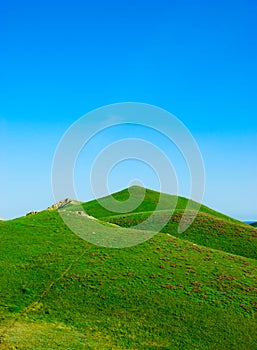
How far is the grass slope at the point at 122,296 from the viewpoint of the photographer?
36303 mm

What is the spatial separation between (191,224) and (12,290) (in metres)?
46.4

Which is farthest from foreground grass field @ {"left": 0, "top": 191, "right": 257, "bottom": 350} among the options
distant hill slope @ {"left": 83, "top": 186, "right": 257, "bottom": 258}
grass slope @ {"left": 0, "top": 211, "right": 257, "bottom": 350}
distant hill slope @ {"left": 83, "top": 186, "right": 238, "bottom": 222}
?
distant hill slope @ {"left": 83, "top": 186, "right": 238, "bottom": 222}

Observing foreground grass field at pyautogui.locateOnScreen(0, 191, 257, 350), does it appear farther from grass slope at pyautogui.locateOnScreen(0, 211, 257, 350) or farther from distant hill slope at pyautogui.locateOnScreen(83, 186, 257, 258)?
distant hill slope at pyautogui.locateOnScreen(83, 186, 257, 258)

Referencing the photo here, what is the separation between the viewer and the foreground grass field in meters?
36.3

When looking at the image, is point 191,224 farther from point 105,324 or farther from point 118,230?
point 105,324

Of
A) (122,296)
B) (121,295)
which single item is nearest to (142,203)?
(121,295)

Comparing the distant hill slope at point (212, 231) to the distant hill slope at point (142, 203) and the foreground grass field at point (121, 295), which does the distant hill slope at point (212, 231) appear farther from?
the distant hill slope at point (142, 203)

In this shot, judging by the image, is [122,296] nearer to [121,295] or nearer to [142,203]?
[121,295]

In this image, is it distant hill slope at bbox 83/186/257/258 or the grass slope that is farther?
distant hill slope at bbox 83/186/257/258

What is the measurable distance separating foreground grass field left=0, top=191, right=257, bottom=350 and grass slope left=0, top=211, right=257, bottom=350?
107mm

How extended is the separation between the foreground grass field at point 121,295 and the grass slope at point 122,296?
11 centimetres

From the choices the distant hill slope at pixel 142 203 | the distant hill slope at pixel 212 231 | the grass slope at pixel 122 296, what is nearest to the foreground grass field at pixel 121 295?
the grass slope at pixel 122 296

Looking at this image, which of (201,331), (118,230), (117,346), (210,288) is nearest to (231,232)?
(118,230)

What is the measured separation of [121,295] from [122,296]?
0.75 feet
